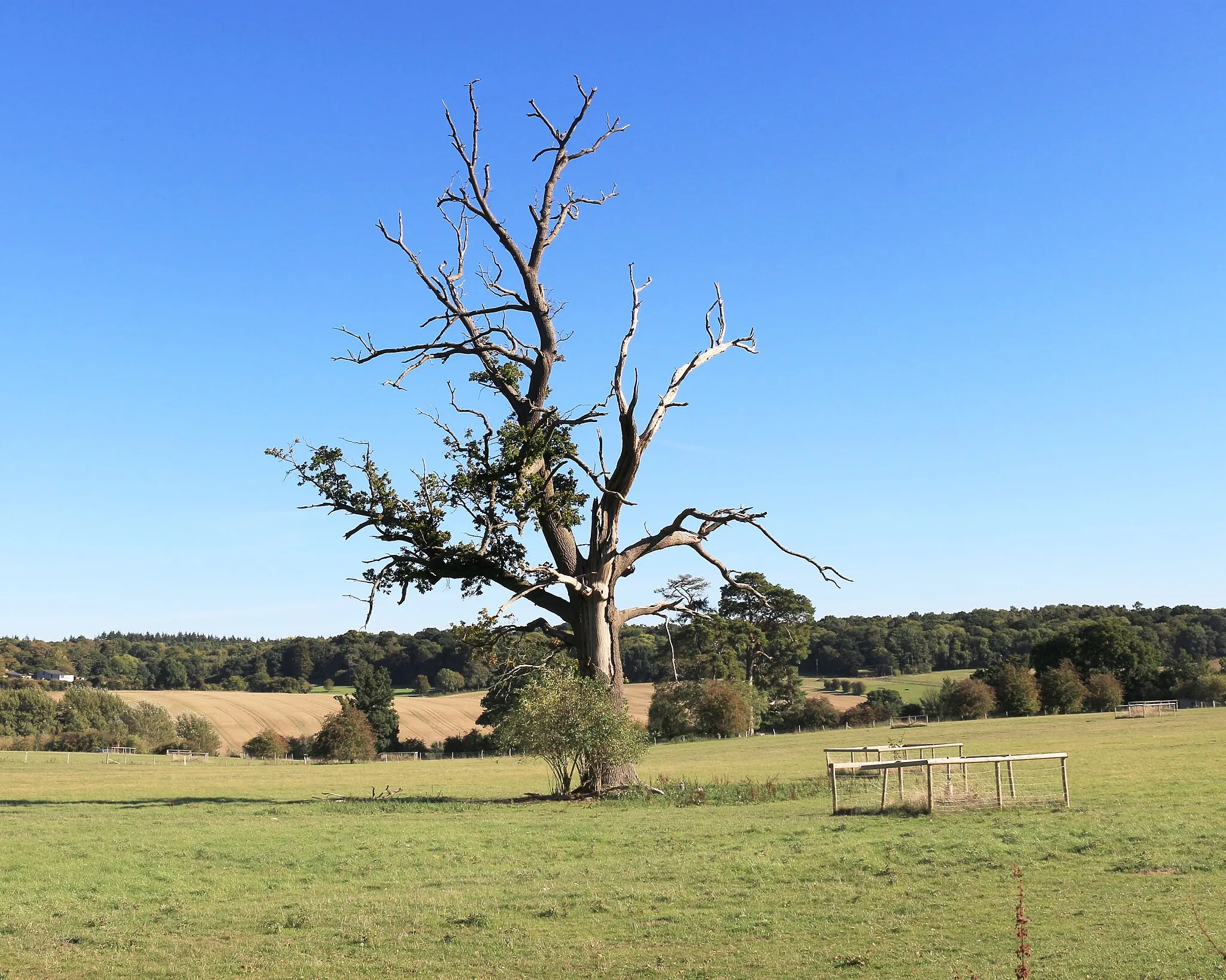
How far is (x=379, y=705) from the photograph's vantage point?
329ft

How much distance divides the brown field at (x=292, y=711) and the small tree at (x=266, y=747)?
2.04 metres

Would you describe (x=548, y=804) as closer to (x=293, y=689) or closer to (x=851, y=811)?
(x=851, y=811)

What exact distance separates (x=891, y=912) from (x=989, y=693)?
8317cm

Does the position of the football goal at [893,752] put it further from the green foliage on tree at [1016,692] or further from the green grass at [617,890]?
the green foliage on tree at [1016,692]

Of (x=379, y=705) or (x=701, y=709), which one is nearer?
(x=701, y=709)

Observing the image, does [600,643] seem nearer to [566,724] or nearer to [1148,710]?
[566,724]

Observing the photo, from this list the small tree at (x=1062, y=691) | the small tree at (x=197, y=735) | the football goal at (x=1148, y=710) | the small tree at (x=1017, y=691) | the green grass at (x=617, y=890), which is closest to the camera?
the green grass at (x=617, y=890)

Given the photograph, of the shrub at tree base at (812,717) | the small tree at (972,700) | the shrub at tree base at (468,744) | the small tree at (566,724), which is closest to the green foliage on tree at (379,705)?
the shrub at tree base at (468,744)

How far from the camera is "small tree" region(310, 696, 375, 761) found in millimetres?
82812

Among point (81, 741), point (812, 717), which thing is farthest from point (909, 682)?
point (81, 741)

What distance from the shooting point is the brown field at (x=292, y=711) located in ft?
344

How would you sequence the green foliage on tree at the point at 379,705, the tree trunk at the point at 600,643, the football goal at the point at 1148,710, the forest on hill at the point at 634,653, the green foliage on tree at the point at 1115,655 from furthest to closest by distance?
1. the forest on hill at the point at 634,653
2. the green foliage on tree at the point at 1115,655
3. the green foliage on tree at the point at 379,705
4. the football goal at the point at 1148,710
5. the tree trunk at the point at 600,643

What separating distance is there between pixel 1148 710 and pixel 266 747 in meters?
69.4

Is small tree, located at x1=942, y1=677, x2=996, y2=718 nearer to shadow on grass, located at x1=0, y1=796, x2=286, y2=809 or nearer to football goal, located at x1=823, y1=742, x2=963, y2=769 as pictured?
football goal, located at x1=823, y1=742, x2=963, y2=769
